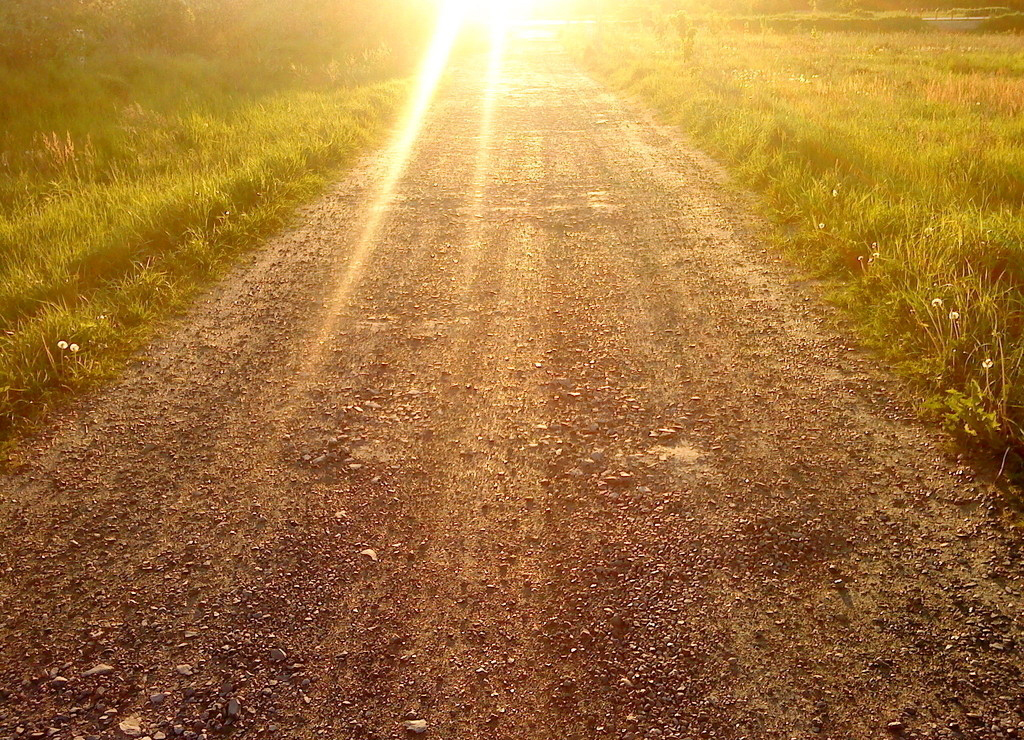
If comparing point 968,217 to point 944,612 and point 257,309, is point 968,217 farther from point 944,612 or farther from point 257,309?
point 257,309

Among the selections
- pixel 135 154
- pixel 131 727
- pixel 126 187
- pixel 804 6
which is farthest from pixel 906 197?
pixel 804 6

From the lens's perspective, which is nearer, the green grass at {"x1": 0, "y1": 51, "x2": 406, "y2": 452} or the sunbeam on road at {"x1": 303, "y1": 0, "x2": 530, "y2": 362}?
the green grass at {"x1": 0, "y1": 51, "x2": 406, "y2": 452}

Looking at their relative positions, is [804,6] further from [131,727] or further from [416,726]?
[131,727]

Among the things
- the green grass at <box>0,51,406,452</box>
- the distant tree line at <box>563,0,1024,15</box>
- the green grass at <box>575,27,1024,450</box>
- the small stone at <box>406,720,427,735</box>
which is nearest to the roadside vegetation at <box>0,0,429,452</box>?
the green grass at <box>0,51,406,452</box>

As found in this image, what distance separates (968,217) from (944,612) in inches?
172

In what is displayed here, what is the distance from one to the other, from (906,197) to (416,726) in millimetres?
6625

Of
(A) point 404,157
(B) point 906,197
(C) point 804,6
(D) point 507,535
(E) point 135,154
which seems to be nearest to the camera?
(D) point 507,535

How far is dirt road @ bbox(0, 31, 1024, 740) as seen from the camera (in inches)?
98.8

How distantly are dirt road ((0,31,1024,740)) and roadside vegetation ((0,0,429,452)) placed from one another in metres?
0.57

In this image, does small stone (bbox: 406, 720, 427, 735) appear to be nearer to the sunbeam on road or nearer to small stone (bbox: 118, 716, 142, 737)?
small stone (bbox: 118, 716, 142, 737)

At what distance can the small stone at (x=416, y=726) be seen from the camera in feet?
7.91

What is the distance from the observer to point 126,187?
28.4ft

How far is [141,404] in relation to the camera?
4449mm

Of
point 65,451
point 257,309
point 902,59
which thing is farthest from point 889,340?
point 902,59
